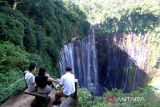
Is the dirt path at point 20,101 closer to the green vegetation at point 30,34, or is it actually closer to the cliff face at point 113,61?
the green vegetation at point 30,34

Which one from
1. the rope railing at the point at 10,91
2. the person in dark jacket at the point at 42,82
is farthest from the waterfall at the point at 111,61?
the person in dark jacket at the point at 42,82

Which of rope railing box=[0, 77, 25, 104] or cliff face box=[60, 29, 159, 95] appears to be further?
cliff face box=[60, 29, 159, 95]

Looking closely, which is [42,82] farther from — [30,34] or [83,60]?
[83,60]

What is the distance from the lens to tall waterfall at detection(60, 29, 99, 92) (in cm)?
2845

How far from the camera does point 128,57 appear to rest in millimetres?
38000

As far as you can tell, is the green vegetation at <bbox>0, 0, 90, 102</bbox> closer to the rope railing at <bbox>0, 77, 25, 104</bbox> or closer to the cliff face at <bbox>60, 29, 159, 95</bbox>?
the rope railing at <bbox>0, 77, 25, 104</bbox>

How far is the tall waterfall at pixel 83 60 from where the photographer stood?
2845cm

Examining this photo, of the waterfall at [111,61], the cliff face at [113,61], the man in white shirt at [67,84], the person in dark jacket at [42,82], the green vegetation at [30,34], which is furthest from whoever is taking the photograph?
the cliff face at [113,61]

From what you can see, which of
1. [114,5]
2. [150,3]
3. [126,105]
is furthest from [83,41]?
[114,5]

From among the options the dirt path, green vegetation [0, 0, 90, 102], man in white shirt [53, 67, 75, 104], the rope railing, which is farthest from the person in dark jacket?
green vegetation [0, 0, 90, 102]

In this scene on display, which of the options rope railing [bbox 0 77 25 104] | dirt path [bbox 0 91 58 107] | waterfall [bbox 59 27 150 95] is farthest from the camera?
waterfall [bbox 59 27 150 95]

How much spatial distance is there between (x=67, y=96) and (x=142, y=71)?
29.8m

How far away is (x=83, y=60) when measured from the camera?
32.5 metres

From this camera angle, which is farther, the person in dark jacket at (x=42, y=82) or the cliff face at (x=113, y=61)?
the cliff face at (x=113, y=61)
